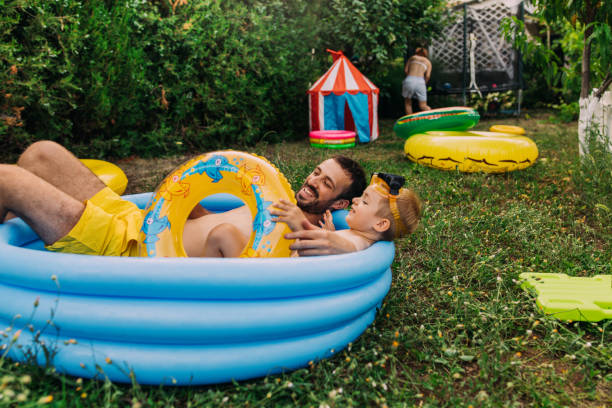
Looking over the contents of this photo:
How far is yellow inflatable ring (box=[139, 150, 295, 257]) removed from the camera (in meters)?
2.38

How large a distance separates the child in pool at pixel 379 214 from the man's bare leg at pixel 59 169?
1.30 meters

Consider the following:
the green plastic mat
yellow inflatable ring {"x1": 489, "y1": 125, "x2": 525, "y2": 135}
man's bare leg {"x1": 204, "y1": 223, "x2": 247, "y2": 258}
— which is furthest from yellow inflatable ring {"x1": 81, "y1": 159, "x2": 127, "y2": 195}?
yellow inflatable ring {"x1": 489, "y1": 125, "x2": 525, "y2": 135}

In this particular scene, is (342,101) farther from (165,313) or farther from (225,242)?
(165,313)

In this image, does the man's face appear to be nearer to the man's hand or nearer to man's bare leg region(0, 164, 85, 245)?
the man's hand

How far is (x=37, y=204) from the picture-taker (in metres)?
2.41

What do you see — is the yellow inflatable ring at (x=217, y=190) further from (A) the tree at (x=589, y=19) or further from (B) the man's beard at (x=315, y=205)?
(A) the tree at (x=589, y=19)

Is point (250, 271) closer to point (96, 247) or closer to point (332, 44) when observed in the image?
point (96, 247)

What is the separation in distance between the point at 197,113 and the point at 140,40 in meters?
1.22

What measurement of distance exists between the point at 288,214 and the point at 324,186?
20.8 inches

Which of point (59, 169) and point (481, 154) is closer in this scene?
point (59, 169)

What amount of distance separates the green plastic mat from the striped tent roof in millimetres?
5184

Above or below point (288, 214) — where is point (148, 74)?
above

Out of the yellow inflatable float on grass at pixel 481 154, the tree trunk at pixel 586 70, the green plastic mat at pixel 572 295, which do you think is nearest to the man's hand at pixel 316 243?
the green plastic mat at pixel 572 295

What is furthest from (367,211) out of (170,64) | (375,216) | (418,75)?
(418,75)
